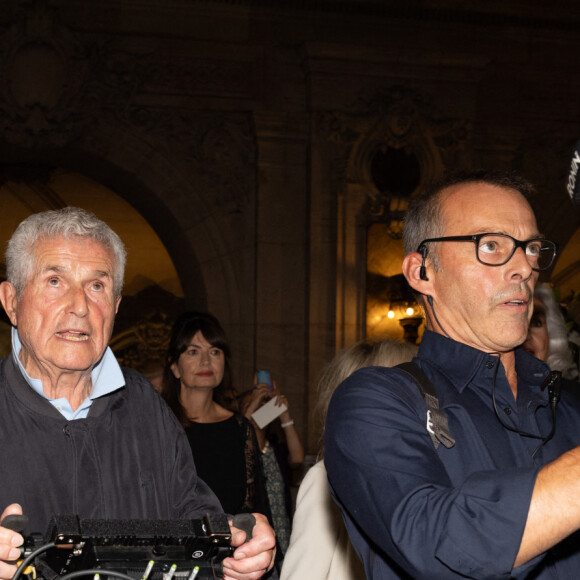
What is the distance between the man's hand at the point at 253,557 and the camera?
2047 millimetres

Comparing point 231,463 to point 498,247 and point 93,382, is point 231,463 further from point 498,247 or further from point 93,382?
point 498,247

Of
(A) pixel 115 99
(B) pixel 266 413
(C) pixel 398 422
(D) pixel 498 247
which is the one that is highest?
(A) pixel 115 99

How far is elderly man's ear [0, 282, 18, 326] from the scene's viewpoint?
2.47 meters

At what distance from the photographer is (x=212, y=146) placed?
30.3 feet

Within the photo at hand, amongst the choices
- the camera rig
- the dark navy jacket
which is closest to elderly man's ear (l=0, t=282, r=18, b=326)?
the dark navy jacket

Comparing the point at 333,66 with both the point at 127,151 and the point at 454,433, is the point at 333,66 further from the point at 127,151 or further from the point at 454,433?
the point at 454,433

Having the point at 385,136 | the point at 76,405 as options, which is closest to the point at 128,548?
the point at 76,405

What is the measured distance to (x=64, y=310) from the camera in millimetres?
2369

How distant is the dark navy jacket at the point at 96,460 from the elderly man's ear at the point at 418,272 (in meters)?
0.80

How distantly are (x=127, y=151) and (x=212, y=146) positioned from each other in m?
0.84

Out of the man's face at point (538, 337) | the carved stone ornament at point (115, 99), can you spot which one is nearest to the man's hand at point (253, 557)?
the man's face at point (538, 337)

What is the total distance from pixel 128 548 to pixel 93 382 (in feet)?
2.96

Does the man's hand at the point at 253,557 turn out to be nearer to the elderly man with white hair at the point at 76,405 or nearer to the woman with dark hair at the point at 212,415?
the elderly man with white hair at the point at 76,405

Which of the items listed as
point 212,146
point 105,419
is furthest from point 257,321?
point 105,419
